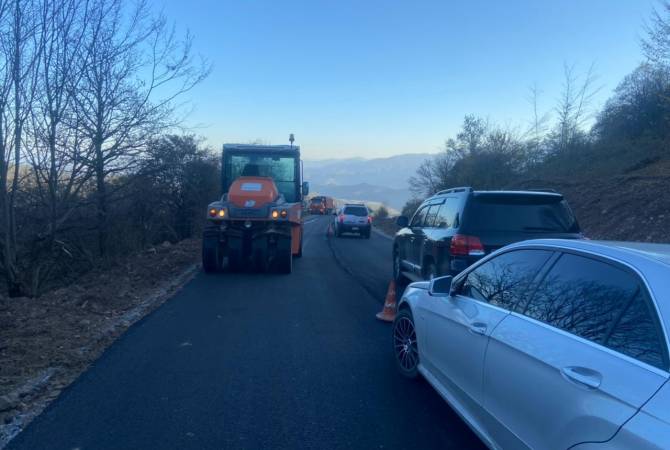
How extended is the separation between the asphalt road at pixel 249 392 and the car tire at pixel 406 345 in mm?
133

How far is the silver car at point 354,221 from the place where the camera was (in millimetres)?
27500

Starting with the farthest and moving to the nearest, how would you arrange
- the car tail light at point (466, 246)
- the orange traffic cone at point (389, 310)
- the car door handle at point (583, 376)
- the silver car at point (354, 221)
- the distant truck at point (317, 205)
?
the distant truck at point (317, 205), the silver car at point (354, 221), the orange traffic cone at point (389, 310), the car tail light at point (466, 246), the car door handle at point (583, 376)

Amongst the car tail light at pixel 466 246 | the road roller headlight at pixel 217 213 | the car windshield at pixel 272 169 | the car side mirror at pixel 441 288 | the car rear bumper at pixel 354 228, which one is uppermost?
the car windshield at pixel 272 169

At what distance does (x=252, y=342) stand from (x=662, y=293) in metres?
5.05

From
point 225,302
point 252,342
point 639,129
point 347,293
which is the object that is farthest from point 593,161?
point 252,342

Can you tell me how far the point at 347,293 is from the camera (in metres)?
10.5

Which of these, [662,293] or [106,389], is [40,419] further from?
[662,293]

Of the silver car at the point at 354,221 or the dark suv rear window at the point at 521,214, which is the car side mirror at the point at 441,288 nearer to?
the dark suv rear window at the point at 521,214

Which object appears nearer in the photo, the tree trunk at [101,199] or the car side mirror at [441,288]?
the car side mirror at [441,288]

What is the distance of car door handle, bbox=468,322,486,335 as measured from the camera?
12.6ft

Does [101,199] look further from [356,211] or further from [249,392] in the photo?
[356,211]

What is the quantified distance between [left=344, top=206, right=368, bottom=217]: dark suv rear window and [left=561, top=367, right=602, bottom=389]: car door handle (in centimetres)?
2507

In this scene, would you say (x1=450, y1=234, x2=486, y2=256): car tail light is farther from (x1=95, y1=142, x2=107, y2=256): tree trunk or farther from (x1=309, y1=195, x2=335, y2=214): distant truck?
(x1=309, y1=195, x2=335, y2=214): distant truck

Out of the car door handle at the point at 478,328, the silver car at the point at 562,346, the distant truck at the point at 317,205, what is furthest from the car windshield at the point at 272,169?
the distant truck at the point at 317,205
